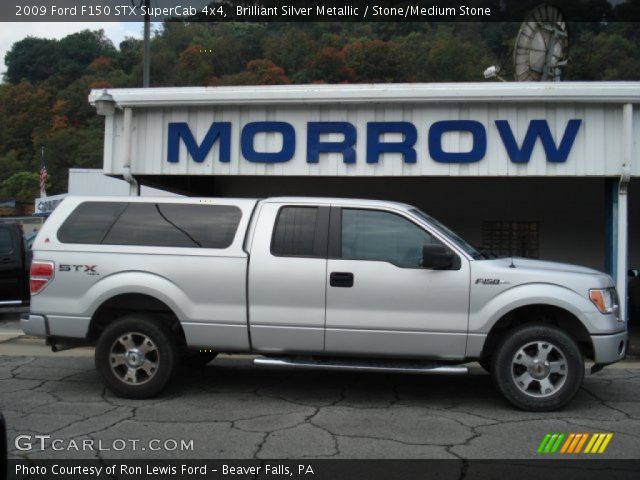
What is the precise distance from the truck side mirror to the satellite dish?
7902mm

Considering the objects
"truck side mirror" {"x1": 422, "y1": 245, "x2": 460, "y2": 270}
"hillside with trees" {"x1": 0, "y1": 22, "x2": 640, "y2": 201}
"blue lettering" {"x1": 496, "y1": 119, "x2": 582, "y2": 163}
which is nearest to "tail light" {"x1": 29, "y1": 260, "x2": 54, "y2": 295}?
"truck side mirror" {"x1": 422, "y1": 245, "x2": 460, "y2": 270}

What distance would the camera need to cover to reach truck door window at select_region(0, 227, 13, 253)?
12562 millimetres

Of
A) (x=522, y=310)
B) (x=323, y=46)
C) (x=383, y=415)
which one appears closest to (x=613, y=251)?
(x=522, y=310)

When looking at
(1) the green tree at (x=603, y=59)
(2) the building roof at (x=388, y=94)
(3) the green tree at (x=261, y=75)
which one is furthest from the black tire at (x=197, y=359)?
(3) the green tree at (x=261, y=75)

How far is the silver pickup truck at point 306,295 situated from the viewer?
6.16 meters

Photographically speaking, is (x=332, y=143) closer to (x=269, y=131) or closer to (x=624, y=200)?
A: (x=269, y=131)

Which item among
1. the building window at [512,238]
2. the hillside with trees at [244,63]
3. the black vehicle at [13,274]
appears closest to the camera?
the black vehicle at [13,274]

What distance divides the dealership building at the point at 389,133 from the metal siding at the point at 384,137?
0.05 ft

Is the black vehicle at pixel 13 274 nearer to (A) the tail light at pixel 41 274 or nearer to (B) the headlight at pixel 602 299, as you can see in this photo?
(A) the tail light at pixel 41 274

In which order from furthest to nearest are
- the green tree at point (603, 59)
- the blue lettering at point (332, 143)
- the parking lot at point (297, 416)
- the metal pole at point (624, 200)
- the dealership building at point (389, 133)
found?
1. the green tree at point (603, 59)
2. the blue lettering at point (332, 143)
3. the dealership building at point (389, 133)
4. the metal pole at point (624, 200)
5. the parking lot at point (297, 416)

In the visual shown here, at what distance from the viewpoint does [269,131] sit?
10.4 meters

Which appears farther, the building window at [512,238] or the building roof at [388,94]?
the building window at [512,238]

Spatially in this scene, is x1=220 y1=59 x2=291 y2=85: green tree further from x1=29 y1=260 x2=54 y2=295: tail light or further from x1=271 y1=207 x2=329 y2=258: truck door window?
x1=271 y1=207 x2=329 y2=258: truck door window

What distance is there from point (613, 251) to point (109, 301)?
7.37m
